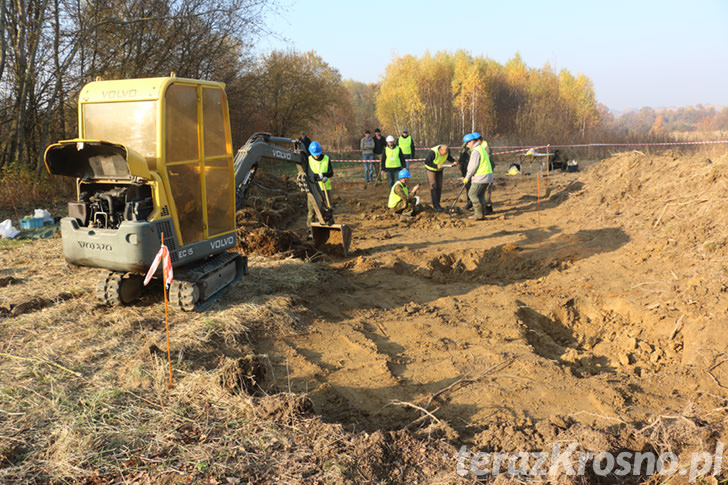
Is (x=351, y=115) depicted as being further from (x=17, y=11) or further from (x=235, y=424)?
(x=235, y=424)

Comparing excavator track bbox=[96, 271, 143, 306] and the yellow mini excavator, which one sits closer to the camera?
the yellow mini excavator

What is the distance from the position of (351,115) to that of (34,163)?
2869 centimetres

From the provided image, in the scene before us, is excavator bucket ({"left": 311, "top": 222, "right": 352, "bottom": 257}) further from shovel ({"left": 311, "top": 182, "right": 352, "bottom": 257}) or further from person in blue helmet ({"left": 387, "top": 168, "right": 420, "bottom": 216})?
person in blue helmet ({"left": 387, "top": 168, "right": 420, "bottom": 216})

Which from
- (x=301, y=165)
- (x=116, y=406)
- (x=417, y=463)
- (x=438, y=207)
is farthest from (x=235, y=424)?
(x=438, y=207)

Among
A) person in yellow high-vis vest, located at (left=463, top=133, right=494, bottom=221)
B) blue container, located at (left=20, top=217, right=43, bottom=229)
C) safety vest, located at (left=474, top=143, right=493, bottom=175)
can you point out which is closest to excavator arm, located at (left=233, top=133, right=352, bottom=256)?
person in yellow high-vis vest, located at (left=463, top=133, right=494, bottom=221)

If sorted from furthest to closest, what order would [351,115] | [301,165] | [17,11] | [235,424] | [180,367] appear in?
[351,115] < [17,11] < [301,165] < [180,367] < [235,424]

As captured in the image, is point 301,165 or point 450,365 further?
point 301,165

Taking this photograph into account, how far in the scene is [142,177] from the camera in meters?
4.89

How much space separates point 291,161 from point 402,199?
500 cm

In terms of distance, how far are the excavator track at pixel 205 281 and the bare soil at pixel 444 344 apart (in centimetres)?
22

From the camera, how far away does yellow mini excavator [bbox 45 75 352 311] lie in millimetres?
4953

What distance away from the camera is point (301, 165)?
25.9 feet

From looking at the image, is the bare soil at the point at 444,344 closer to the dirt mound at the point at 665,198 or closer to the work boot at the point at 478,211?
the dirt mound at the point at 665,198

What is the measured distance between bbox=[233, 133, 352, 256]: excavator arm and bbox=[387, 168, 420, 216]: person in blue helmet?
127 inches
